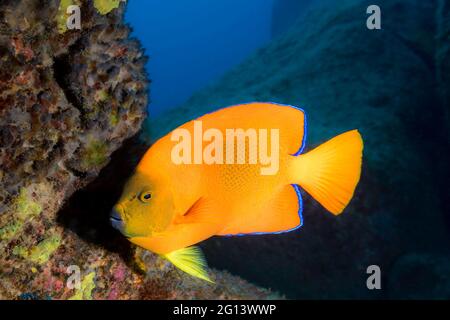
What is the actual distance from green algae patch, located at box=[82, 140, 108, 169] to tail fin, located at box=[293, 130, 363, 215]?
94cm

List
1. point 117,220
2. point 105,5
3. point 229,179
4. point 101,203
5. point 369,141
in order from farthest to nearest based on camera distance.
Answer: point 369,141 → point 101,203 → point 105,5 → point 229,179 → point 117,220

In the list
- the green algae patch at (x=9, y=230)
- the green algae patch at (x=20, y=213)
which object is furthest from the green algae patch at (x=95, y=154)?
the green algae patch at (x=9, y=230)

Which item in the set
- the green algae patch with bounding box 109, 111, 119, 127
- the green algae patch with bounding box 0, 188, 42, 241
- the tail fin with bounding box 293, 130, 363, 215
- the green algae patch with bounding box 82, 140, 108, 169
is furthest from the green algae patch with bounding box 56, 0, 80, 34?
the tail fin with bounding box 293, 130, 363, 215

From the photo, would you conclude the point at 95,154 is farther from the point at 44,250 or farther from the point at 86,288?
the point at 86,288

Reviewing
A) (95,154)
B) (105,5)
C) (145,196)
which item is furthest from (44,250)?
(105,5)

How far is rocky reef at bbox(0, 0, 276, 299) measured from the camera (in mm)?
1408

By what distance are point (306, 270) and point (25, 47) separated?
15.4ft

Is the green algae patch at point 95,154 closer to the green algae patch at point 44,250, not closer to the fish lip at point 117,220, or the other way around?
the green algae patch at point 44,250

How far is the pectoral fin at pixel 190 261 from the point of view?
1.40 metres

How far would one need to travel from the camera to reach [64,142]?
1.57 metres

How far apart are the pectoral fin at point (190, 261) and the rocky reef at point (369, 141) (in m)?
3.37

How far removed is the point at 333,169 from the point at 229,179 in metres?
0.44

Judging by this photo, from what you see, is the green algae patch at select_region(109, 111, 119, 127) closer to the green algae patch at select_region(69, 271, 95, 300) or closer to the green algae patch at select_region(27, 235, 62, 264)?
the green algae patch at select_region(27, 235, 62, 264)

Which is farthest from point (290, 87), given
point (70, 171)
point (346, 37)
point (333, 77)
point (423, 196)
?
point (70, 171)
